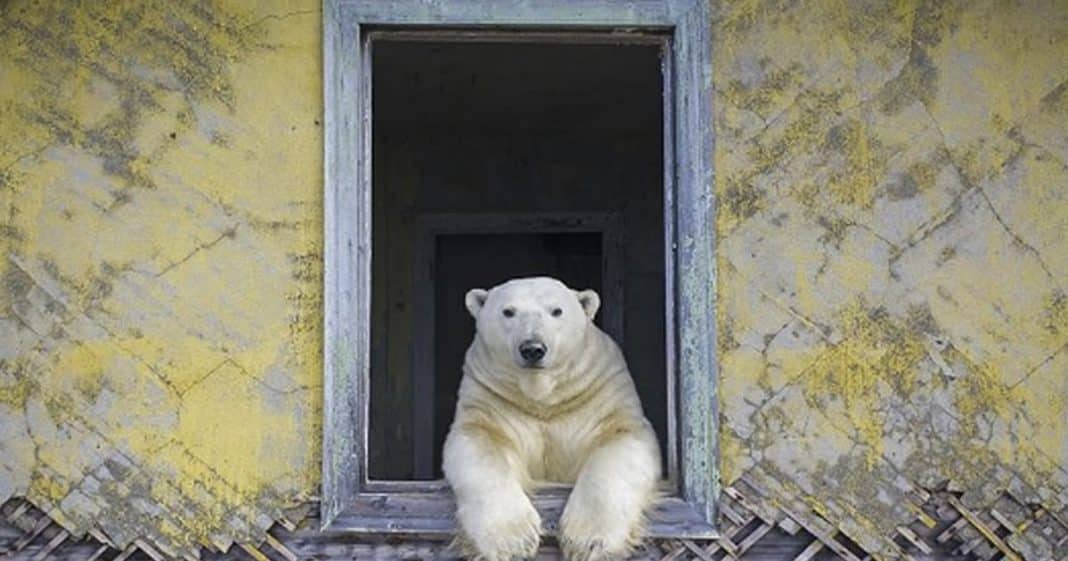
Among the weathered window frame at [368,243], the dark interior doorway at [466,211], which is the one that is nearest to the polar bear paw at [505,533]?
the weathered window frame at [368,243]

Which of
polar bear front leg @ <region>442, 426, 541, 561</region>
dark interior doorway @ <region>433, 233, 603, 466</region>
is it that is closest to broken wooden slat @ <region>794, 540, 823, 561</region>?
polar bear front leg @ <region>442, 426, 541, 561</region>

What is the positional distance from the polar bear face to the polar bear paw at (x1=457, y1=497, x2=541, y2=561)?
0.42 meters

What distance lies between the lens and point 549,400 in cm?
378

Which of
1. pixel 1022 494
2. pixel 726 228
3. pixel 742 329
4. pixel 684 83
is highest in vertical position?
pixel 684 83

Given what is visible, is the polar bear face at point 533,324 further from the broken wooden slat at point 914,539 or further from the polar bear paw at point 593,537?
the broken wooden slat at point 914,539

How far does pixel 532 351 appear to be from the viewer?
11.6 feet

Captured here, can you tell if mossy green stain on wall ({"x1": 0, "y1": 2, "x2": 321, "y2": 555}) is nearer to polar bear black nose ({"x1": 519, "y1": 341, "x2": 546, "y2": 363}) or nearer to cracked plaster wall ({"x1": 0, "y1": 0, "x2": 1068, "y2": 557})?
cracked plaster wall ({"x1": 0, "y1": 0, "x2": 1068, "y2": 557})

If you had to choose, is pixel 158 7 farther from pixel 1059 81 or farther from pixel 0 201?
pixel 1059 81

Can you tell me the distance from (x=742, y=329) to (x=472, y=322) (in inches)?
128

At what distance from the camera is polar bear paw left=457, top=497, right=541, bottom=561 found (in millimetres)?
3273

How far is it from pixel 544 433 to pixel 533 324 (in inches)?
13.9

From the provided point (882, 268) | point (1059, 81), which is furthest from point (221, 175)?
point (1059, 81)

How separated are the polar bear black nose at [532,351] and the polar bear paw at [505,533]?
0.39m

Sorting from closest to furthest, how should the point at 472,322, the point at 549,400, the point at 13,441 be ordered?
1. the point at 13,441
2. the point at 549,400
3. the point at 472,322
